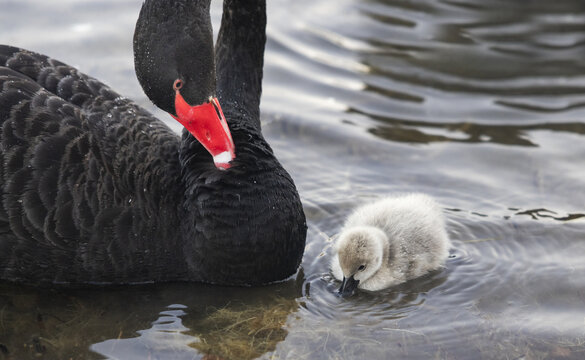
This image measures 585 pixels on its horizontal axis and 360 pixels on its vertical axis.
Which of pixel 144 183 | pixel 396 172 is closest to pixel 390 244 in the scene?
A: pixel 396 172

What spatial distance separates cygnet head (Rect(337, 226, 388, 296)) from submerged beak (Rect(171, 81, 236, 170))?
77 cm

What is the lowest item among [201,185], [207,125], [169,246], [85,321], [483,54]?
[85,321]

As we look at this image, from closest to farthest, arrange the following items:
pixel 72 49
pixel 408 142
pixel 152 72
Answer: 1. pixel 152 72
2. pixel 408 142
3. pixel 72 49

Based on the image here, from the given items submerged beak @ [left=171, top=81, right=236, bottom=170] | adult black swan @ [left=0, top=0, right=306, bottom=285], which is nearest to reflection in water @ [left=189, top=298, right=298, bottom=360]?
adult black swan @ [left=0, top=0, right=306, bottom=285]

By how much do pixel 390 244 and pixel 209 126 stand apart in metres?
1.30

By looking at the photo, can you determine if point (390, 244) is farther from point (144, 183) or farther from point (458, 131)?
point (458, 131)

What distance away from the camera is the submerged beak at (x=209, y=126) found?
4215mm

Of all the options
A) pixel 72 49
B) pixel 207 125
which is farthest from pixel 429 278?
pixel 72 49

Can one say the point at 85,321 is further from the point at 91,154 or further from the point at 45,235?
the point at 91,154

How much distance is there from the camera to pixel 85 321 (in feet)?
14.2

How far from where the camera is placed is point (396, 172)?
579 cm

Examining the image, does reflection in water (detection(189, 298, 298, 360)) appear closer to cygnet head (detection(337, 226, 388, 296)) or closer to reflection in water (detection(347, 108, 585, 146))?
cygnet head (detection(337, 226, 388, 296))

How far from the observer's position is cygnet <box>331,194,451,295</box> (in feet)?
15.1

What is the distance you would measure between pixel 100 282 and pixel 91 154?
2.24ft
